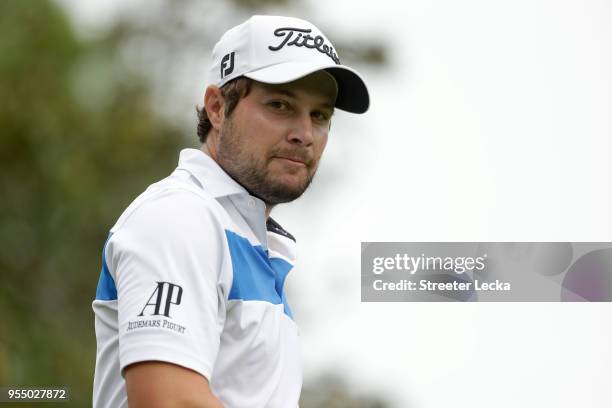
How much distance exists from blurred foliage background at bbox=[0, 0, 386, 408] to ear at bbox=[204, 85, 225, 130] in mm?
3750

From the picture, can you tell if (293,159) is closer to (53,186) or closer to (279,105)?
(279,105)

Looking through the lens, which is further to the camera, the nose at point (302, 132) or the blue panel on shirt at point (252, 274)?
the nose at point (302, 132)

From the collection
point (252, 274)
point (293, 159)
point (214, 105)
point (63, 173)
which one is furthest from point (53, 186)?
point (252, 274)

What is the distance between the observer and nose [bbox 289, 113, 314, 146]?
10.4 ft

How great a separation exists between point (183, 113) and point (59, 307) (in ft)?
10.2

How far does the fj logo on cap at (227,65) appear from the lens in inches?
128

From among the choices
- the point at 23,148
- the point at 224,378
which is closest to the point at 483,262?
the point at 23,148

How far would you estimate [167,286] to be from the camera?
2.55 metres

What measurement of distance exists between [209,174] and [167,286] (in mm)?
621

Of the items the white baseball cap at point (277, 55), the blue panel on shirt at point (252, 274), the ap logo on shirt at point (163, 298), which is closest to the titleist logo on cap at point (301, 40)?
the white baseball cap at point (277, 55)

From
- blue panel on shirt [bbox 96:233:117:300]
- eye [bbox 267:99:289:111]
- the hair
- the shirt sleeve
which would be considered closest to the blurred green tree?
the hair

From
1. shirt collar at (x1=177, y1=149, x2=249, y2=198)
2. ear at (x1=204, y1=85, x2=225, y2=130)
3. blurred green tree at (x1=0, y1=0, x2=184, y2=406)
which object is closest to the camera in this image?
shirt collar at (x1=177, y1=149, x2=249, y2=198)

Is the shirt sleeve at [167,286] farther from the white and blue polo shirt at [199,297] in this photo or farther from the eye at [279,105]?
the eye at [279,105]

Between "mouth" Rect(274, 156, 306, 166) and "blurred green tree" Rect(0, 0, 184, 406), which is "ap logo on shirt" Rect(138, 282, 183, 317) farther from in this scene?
"blurred green tree" Rect(0, 0, 184, 406)
